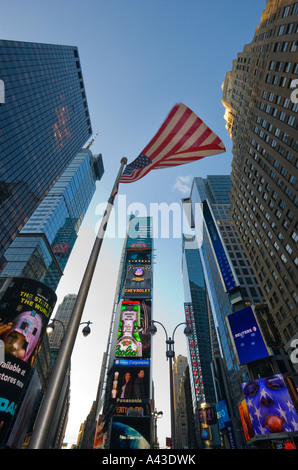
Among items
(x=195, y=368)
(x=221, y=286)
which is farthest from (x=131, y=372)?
(x=195, y=368)

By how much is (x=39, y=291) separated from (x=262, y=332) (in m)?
42.6

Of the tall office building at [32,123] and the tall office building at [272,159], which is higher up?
the tall office building at [32,123]

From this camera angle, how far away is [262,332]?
43.2m

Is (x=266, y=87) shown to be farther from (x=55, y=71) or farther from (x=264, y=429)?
(x=55, y=71)

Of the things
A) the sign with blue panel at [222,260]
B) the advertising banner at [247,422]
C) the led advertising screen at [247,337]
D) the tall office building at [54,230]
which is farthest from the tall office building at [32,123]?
the advertising banner at [247,422]

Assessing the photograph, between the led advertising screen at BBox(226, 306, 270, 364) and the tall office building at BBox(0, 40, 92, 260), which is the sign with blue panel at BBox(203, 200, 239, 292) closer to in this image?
the led advertising screen at BBox(226, 306, 270, 364)

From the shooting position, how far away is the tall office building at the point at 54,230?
106 meters

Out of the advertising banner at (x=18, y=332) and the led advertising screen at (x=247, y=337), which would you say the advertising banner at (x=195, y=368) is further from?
the advertising banner at (x=18, y=332)

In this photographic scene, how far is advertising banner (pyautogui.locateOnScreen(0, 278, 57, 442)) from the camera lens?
35.2 meters

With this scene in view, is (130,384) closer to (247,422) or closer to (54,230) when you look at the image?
(247,422)

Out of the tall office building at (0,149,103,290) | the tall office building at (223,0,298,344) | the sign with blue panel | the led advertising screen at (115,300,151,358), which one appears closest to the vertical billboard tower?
the led advertising screen at (115,300,151,358)

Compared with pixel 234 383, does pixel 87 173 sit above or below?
above

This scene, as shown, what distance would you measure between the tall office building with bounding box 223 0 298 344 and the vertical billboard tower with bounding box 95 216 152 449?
29316 mm

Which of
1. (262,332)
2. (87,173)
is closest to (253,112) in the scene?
(262,332)
